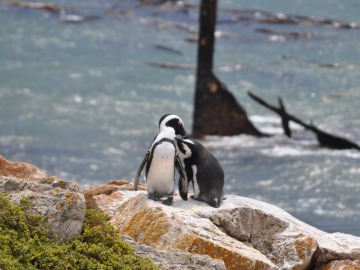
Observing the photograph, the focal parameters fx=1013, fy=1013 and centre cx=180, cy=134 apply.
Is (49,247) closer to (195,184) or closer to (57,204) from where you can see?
(57,204)

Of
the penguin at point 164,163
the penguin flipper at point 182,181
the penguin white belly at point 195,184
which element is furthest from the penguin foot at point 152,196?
the penguin white belly at point 195,184

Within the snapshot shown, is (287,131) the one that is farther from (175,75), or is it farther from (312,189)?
(175,75)

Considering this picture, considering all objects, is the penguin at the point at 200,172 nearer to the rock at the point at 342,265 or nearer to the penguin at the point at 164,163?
the penguin at the point at 164,163

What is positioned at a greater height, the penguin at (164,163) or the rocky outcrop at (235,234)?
the penguin at (164,163)

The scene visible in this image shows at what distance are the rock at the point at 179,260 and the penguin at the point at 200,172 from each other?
1134 millimetres

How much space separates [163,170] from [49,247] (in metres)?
1.88

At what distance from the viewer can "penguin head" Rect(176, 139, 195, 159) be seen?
7.92 meters

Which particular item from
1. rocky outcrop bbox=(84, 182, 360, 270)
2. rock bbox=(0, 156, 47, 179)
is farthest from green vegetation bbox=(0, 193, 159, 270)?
rock bbox=(0, 156, 47, 179)

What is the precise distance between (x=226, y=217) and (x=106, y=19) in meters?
24.7

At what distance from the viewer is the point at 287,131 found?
1803 centimetres

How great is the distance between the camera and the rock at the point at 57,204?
627cm

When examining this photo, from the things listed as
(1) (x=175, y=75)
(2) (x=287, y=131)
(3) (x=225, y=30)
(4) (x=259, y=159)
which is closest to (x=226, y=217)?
(4) (x=259, y=159)

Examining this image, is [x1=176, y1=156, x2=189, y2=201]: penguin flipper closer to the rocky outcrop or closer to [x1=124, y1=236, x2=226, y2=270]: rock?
the rocky outcrop

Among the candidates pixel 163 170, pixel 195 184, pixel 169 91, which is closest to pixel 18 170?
pixel 163 170
